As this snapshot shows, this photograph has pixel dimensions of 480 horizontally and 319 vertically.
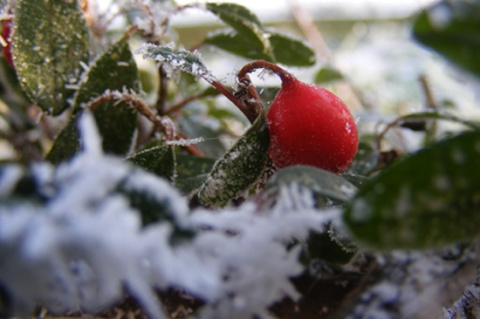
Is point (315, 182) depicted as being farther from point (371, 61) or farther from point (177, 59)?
point (371, 61)

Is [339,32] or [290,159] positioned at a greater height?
[290,159]

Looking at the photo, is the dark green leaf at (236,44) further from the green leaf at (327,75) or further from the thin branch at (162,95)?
the green leaf at (327,75)

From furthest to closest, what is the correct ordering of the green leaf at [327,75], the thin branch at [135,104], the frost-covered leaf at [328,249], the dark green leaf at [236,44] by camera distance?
1. the green leaf at [327,75]
2. the dark green leaf at [236,44]
3. the thin branch at [135,104]
4. the frost-covered leaf at [328,249]

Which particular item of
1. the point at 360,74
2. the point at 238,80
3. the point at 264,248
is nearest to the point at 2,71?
the point at 238,80

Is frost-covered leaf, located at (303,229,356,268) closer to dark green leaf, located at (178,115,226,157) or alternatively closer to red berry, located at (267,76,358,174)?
red berry, located at (267,76,358,174)

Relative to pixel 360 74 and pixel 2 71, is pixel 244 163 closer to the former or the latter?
pixel 2 71

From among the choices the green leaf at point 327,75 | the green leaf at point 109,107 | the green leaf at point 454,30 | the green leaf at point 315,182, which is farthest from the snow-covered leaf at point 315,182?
the green leaf at point 327,75
